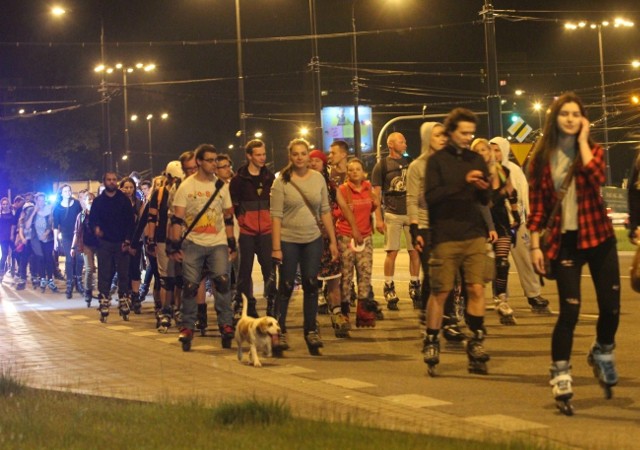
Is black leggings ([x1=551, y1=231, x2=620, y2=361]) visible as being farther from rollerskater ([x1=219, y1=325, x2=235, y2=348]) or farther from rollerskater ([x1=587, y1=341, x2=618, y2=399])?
rollerskater ([x1=219, y1=325, x2=235, y2=348])

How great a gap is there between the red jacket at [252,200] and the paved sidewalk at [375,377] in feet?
4.16

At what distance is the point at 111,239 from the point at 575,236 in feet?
30.3

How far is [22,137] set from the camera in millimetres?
62812

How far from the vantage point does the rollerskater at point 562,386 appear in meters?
6.97

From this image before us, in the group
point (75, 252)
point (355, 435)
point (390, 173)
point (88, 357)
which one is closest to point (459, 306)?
point (390, 173)

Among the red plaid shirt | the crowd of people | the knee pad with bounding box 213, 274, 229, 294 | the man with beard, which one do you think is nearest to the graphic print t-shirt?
the crowd of people

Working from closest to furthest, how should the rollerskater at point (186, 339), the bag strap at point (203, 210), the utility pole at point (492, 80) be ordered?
the rollerskater at point (186, 339)
the bag strap at point (203, 210)
the utility pole at point (492, 80)

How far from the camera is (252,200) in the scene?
12.2 metres

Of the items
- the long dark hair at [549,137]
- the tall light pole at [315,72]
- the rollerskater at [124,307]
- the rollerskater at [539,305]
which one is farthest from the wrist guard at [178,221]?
the tall light pole at [315,72]

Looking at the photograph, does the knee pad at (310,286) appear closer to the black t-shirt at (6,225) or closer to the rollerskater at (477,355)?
the rollerskater at (477,355)

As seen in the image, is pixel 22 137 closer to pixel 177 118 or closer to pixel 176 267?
pixel 177 118

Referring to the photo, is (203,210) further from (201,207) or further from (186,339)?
(186,339)

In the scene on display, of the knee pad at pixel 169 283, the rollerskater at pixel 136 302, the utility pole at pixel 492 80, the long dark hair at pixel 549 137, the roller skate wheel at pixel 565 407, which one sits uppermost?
the utility pole at pixel 492 80

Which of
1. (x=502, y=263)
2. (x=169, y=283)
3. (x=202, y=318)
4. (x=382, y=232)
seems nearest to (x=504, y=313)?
(x=502, y=263)
